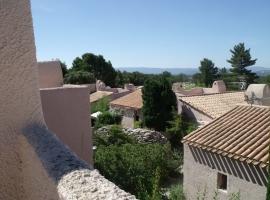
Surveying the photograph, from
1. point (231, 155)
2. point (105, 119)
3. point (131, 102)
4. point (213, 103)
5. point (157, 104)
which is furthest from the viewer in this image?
point (131, 102)

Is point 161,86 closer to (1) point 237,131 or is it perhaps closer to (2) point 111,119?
(2) point 111,119

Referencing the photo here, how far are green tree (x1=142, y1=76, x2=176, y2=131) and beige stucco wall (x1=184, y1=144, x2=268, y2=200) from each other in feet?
26.6

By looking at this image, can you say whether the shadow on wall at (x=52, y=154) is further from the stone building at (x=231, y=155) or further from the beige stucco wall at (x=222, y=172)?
the beige stucco wall at (x=222, y=172)

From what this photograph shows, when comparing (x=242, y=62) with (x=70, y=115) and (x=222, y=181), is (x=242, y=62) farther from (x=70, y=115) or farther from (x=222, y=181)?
(x=70, y=115)

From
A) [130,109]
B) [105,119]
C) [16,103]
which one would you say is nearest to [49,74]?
[16,103]

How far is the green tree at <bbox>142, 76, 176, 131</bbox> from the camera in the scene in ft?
56.5

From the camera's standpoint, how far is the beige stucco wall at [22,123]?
2.04m

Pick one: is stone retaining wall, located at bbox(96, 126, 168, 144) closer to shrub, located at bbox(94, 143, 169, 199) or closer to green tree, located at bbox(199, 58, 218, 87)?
shrub, located at bbox(94, 143, 169, 199)

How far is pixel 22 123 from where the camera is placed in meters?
2.37

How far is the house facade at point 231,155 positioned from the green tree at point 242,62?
3563cm

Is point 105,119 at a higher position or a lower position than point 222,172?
lower

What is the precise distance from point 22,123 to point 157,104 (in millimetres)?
15255

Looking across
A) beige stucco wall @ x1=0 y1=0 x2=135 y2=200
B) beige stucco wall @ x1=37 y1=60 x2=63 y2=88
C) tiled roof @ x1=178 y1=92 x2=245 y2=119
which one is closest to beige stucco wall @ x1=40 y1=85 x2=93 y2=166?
beige stucco wall @ x1=37 y1=60 x2=63 y2=88

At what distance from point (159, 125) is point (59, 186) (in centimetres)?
1579
